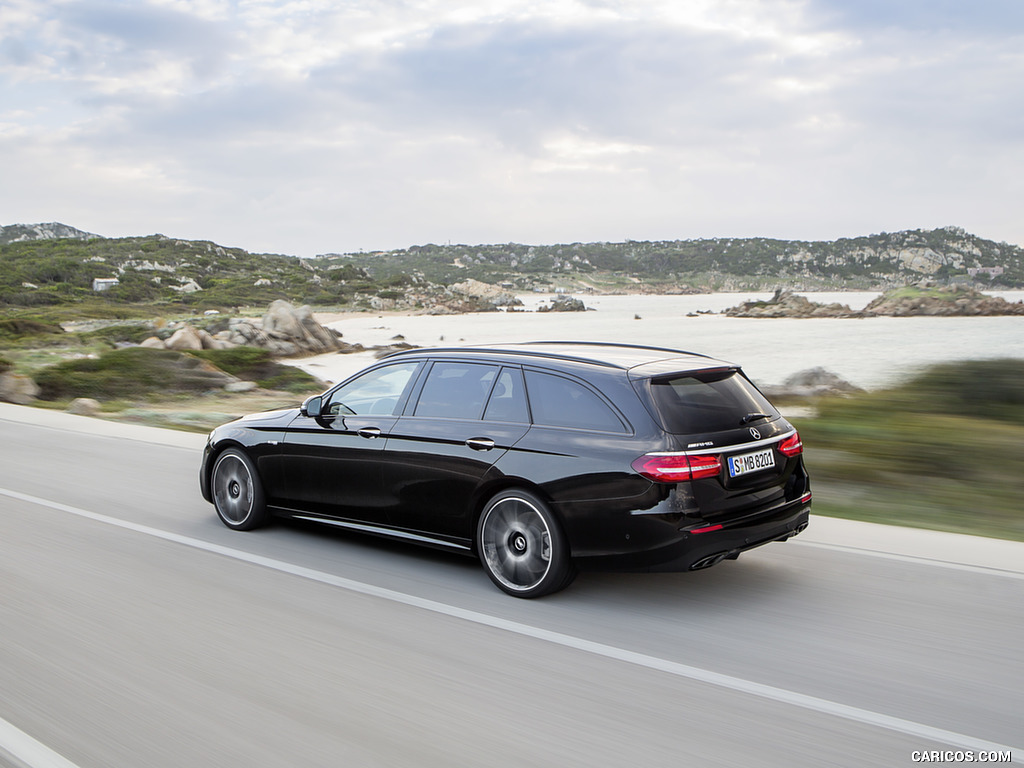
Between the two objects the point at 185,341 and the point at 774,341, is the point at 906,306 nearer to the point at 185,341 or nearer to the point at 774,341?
the point at 774,341

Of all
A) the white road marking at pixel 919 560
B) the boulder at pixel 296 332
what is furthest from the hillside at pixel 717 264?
the white road marking at pixel 919 560

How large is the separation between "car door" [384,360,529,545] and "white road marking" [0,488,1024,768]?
A: 55cm

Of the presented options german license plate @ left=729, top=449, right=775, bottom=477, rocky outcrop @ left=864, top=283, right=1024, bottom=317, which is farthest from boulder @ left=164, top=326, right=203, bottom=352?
rocky outcrop @ left=864, top=283, right=1024, bottom=317

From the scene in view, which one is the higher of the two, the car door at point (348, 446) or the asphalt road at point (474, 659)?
the car door at point (348, 446)

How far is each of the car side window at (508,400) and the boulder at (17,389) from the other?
55.3 ft

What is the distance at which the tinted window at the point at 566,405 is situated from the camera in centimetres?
507

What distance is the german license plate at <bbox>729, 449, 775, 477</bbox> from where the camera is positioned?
4941 mm

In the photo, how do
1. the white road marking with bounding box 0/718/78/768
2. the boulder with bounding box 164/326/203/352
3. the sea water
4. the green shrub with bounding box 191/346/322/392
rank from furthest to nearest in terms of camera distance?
1. the boulder with bounding box 164/326/203/352
2. the sea water
3. the green shrub with bounding box 191/346/322/392
4. the white road marking with bounding box 0/718/78/768

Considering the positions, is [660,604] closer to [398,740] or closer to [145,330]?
[398,740]

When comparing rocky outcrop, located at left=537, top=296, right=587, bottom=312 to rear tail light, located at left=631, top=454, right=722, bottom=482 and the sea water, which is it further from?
rear tail light, located at left=631, top=454, right=722, bottom=482

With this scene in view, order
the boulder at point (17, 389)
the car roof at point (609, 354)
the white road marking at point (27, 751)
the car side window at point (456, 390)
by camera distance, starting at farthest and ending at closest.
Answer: the boulder at point (17, 389) → the car side window at point (456, 390) → the car roof at point (609, 354) → the white road marking at point (27, 751)

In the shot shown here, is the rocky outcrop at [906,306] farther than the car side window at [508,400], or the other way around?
the rocky outcrop at [906,306]

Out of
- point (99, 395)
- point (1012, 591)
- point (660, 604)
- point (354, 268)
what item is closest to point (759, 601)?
point (660, 604)

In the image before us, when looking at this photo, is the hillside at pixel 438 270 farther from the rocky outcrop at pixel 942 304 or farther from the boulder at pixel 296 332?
the boulder at pixel 296 332
